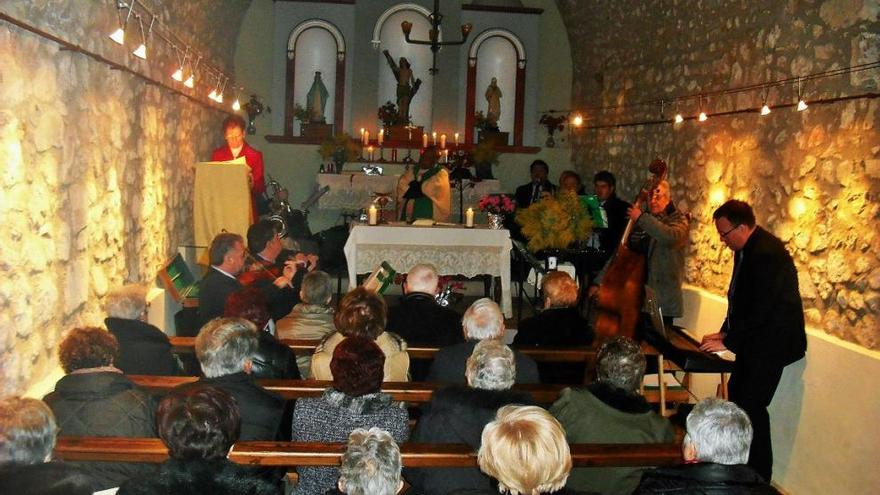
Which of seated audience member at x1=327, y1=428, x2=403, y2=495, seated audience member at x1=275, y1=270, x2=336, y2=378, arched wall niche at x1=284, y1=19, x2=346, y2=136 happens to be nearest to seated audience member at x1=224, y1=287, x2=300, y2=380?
seated audience member at x1=275, y1=270, x2=336, y2=378

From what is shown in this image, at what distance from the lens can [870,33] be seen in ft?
15.4

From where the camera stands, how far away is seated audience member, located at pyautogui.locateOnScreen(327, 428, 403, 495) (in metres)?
2.45

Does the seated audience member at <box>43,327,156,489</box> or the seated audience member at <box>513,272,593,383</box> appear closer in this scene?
the seated audience member at <box>43,327,156,489</box>

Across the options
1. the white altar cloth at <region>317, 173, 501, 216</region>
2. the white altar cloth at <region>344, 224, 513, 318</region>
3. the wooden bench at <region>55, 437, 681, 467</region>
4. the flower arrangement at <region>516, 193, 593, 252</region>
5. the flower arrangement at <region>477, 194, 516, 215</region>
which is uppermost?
the white altar cloth at <region>317, 173, 501, 216</region>

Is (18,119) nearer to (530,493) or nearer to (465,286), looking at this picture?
(530,493)

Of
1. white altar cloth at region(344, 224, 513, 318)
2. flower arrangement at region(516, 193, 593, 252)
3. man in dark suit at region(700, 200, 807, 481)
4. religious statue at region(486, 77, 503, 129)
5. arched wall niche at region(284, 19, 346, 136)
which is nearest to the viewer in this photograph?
man in dark suit at region(700, 200, 807, 481)

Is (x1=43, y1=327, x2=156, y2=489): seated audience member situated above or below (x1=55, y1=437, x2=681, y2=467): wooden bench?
above

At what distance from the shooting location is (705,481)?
8.63 feet

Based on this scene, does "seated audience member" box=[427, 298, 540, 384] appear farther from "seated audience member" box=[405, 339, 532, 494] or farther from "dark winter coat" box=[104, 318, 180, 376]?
"dark winter coat" box=[104, 318, 180, 376]

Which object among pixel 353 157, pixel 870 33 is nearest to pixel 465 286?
pixel 353 157

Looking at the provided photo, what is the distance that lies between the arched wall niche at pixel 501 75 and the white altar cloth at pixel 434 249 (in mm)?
5111

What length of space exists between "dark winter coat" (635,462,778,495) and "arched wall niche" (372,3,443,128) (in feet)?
34.7

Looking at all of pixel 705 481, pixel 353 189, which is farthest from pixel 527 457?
pixel 353 189

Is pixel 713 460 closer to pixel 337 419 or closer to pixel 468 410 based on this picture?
pixel 468 410
